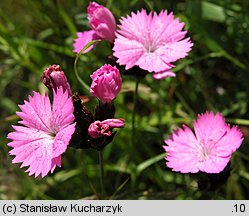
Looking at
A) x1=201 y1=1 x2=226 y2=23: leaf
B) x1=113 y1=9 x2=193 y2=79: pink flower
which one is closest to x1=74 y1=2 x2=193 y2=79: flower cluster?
x1=113 y1=9 x2=193 y2=79: pink flower

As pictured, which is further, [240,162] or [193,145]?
[240,162]

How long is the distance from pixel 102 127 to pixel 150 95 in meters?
1.13

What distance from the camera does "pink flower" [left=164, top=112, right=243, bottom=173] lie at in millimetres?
1825

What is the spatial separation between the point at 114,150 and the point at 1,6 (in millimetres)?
1458

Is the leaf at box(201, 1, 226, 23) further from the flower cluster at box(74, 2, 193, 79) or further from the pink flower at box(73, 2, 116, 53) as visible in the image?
the pink flower at box(73, 2, 116, 53)

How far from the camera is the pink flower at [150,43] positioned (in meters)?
1.96

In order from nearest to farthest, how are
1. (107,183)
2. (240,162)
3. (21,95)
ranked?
(240,162) < (107,183) < (21,95)

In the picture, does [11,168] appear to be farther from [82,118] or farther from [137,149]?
[82,118]

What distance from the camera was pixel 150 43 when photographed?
207 centimetres

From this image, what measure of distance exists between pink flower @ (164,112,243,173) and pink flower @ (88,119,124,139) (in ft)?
1.00

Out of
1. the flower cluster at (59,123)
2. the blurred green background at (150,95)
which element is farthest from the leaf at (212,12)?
the flower cluster at (59,123)

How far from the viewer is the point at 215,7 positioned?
2.57 meters

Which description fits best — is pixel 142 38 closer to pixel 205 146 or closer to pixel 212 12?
pixel 205 146

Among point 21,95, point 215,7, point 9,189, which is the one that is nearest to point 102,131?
point 215,7
